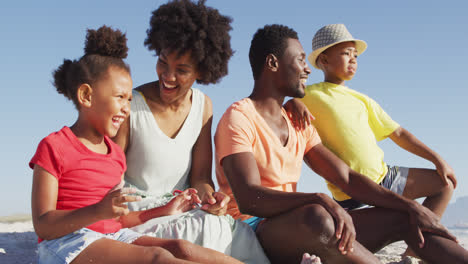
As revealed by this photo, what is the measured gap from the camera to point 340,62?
16.4 feet

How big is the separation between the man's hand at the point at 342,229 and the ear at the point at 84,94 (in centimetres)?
172

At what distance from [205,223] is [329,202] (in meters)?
0.85

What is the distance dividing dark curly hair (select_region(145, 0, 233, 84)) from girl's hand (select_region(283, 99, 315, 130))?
2.40ft

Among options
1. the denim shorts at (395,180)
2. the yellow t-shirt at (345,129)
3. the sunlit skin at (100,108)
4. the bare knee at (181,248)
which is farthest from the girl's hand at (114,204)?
the denim shorts at (395,180)

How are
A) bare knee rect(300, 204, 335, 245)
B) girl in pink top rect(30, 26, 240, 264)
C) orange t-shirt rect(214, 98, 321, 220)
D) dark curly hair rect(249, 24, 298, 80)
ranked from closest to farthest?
girl in pink top rect(30, 26, 240, 264), bare knee rect(300, 204, 335, 245), orange t-shirt rect(214, 98, 321, 220), dark curly hair rect(249, 24, 298, 80)

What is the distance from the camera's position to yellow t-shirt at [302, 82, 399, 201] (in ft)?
15.1

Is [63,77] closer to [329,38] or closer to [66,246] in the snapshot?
[66,246]

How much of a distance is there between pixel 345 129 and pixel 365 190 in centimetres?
75

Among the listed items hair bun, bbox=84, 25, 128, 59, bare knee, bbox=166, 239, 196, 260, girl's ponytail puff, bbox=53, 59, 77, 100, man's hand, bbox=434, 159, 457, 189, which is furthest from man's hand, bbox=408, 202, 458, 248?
girl's ponytail puff, bbox=53, 59, 77, 100

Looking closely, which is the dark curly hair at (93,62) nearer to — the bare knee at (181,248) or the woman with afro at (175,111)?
the woman with afro at (175,111)

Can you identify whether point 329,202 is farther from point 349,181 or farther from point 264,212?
point 349,181

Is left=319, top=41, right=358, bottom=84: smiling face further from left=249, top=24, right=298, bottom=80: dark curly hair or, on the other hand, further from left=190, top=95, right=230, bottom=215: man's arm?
left=190, top=95, right=230, bottom=215: man's arm

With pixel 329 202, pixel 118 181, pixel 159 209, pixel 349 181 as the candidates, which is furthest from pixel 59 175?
pixel 349 181

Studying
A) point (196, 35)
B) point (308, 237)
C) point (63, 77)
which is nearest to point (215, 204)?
point (308, 237)
